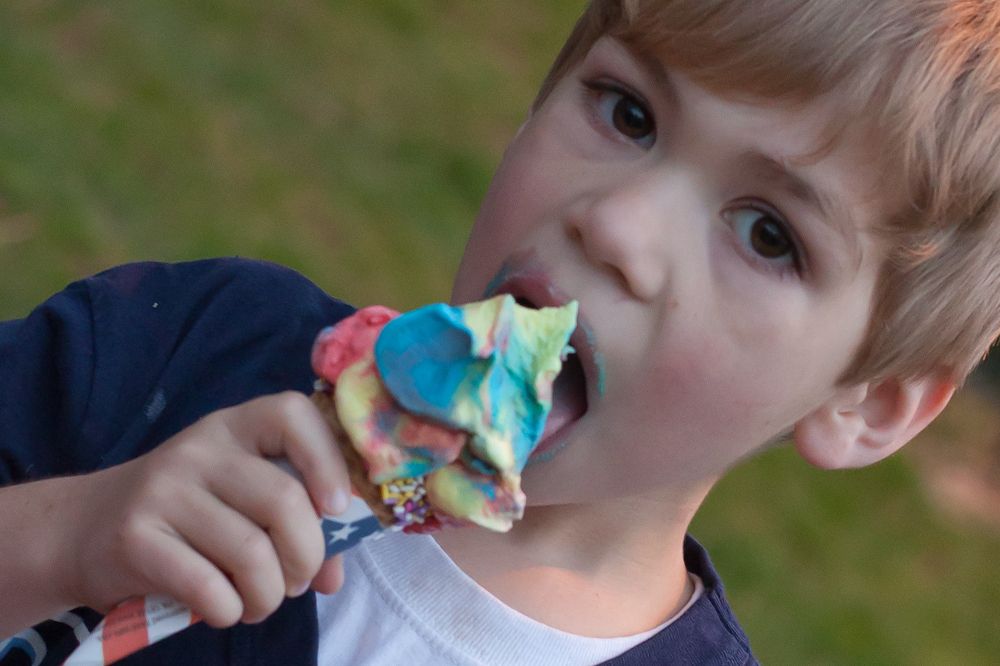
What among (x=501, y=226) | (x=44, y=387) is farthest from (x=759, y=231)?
(x=44, y=387)

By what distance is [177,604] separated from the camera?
133 centimetres

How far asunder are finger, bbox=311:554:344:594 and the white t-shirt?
34 cm

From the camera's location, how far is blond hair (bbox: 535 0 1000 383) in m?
1.57

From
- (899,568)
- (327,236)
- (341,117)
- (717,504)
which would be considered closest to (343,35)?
(341,117)

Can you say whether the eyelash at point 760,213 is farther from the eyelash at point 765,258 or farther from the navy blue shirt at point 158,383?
the navy blue shirt at point 158,383

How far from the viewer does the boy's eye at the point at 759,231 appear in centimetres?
162

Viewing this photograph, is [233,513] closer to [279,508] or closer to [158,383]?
[279,508]

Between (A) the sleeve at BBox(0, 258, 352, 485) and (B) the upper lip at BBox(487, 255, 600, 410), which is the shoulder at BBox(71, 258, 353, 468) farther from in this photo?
(B) the upper lip at BBox(487, 255, 600, 410)

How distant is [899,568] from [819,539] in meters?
0.35

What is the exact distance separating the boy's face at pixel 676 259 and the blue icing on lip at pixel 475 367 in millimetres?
159

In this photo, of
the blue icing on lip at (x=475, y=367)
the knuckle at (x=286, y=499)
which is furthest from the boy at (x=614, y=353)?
the blue icing on lip at (x=475, y=367)

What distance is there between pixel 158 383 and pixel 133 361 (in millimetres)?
50

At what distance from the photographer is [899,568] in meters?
4.55

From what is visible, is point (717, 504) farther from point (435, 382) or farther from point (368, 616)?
point (435, 382)
